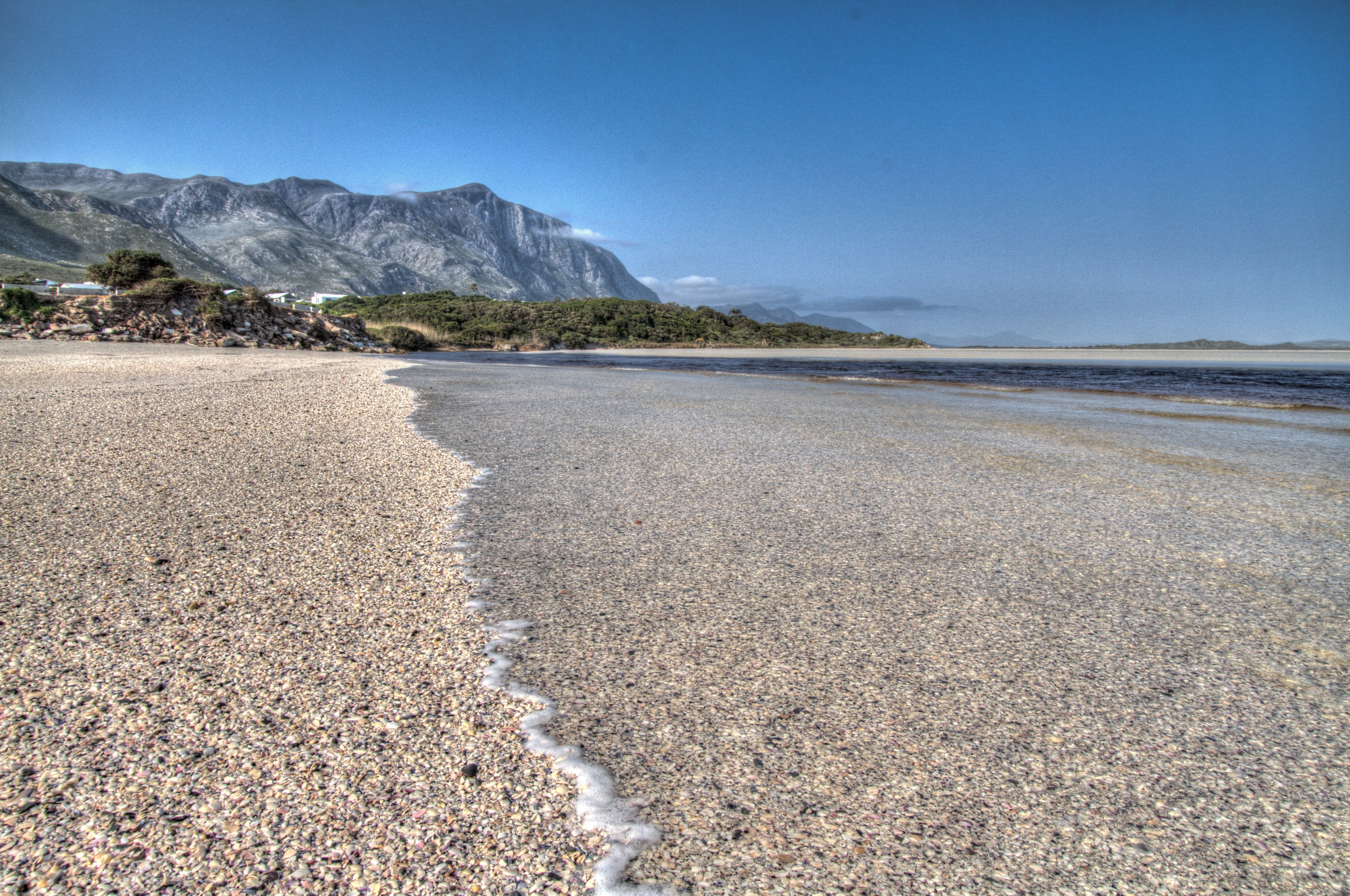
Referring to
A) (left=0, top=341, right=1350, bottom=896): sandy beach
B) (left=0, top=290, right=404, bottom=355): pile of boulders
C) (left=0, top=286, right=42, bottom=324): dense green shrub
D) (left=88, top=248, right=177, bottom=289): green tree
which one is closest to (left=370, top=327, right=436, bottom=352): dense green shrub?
(left=0, top=290, right=404, bottom=355): pile of boulders

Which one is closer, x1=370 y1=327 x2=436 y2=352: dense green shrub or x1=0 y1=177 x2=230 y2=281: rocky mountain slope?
x1=370 y1=327 x2=436 y2=352: dense green shrub

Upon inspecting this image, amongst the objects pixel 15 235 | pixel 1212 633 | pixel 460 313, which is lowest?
pixel 1212 633

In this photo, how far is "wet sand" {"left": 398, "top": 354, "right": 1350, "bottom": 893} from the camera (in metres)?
1.37

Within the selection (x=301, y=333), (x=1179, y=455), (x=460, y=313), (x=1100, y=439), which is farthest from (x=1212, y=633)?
(x=460, y=313)

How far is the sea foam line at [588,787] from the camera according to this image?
1256 mm

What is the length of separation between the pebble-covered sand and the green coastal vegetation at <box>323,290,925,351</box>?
34297 millimetres

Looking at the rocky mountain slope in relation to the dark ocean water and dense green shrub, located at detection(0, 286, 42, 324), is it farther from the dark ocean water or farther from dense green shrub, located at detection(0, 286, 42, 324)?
the dark ocean water

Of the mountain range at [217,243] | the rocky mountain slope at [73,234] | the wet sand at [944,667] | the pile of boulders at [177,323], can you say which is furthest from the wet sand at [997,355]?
the rocky mountain slope at [73,234]

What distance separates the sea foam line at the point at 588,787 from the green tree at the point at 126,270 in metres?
28.0

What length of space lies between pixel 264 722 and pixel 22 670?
0.85 meters

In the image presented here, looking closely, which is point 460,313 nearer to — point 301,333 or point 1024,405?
point 301,333

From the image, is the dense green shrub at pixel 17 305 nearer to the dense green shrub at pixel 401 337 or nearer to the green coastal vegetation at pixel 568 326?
the dense green shrub at pixel 401 337

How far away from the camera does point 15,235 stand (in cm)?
10062

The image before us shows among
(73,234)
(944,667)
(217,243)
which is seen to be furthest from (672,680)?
(217,243)
